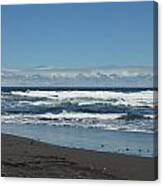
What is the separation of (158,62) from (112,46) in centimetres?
27

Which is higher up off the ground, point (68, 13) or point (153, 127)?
point (68, 13)

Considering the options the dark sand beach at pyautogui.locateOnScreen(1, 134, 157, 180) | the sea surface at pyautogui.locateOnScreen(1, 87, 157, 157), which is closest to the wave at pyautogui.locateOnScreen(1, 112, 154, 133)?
the sea surface at pyautogui.locateOnScreen(1, 87, 157, 157)

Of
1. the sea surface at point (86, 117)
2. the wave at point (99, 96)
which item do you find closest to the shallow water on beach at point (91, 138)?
the sea surface at point (86, 117)

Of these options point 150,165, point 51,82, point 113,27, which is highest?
point 113,27

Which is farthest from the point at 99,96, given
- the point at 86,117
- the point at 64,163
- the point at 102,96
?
the point at 64,163

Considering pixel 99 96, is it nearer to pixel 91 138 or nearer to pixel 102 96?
pixel 102 96

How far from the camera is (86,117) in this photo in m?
4.40

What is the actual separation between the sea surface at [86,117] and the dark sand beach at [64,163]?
0.04 metres

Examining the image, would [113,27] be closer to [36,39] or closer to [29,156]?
[36,39]

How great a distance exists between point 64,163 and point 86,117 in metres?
0.28

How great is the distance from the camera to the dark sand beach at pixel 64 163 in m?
4.33

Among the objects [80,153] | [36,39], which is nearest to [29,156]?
[80,153]

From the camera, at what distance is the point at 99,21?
439 centimetres

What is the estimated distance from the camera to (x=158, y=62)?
170 inches
